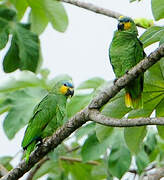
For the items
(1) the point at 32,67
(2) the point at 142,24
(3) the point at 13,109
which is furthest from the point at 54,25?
(2) the point at 142,24

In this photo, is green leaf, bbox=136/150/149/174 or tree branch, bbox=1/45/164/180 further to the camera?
green leaf, bbox=136/150/149/174

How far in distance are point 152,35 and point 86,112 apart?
0.53m

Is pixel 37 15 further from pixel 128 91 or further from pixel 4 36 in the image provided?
pixel 128 91

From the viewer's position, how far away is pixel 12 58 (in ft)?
11.8

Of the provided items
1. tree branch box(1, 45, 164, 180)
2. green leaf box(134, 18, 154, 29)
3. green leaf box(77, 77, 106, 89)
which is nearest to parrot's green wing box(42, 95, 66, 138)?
tree branch box(1, 45, 164, 180)

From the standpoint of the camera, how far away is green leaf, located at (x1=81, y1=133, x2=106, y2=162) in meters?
3.91

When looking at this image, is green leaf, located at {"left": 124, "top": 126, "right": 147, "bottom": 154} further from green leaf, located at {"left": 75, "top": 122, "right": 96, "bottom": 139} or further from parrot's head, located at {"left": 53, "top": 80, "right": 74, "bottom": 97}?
green leaf, located at {"left": 75, "top": 122, "right": 96, "bottom": 139}

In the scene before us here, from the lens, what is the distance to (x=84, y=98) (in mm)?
3805

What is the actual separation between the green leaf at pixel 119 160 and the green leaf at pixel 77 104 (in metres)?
0.44

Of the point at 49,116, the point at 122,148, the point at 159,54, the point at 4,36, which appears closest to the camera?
the point at 159,54

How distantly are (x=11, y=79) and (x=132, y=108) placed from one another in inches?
66.7

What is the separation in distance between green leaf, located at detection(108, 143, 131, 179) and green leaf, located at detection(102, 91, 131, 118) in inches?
45.1

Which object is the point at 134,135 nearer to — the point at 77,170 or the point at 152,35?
the point at 152,35

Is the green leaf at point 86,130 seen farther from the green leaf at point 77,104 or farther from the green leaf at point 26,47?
the green leaf at point 26,47
